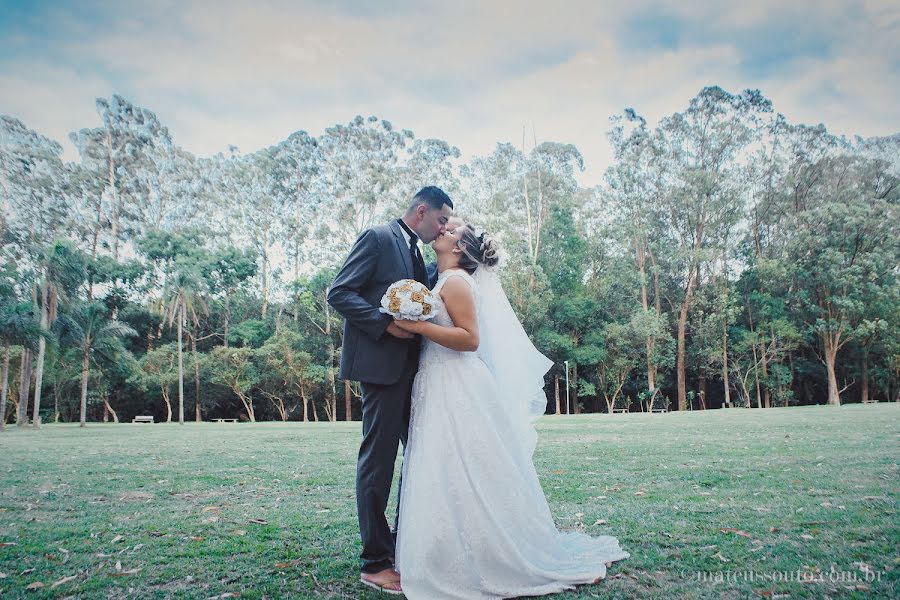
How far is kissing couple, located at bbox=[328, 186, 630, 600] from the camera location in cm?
292

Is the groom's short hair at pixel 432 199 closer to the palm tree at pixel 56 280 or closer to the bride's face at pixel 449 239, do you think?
the bride's face at pixel 449 239

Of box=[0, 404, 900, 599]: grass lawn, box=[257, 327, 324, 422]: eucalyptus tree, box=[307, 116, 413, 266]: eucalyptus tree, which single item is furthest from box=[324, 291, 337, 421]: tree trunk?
box=[0, 404, 900, 599]: grass lawn

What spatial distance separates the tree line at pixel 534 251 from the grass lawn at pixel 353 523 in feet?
81.0

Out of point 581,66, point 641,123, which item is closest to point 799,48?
point 581,66

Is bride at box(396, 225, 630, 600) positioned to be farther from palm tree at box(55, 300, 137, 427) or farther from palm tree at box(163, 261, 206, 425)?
palm tree at box(163, 261, 206, 425)

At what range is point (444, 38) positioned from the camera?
42.7 feet

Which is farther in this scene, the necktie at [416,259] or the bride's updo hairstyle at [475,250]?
the necktie at [416,259]

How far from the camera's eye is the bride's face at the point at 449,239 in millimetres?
3467

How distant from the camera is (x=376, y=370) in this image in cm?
320

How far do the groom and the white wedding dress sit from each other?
105 millimetres

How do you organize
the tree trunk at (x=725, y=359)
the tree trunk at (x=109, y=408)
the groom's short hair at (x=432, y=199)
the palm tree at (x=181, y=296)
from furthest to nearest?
1. the tree trunk at (x=109, y=408)
2. the tree trunk at (x=725, y=359)
3. the palm tree at (x=181, y=296)
4. the groom's short hair at (x=432, y=199)

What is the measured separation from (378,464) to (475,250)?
1.39 meters

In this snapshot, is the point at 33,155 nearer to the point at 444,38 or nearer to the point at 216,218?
the point at 216,218

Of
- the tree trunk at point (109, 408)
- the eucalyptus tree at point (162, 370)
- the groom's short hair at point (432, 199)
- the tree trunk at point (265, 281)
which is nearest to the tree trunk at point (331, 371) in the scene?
the tree trunk at point (265, 281)
